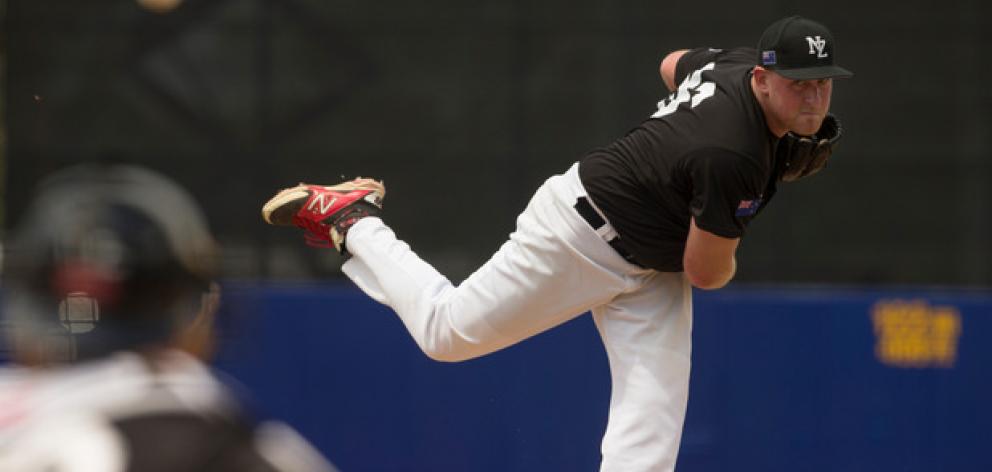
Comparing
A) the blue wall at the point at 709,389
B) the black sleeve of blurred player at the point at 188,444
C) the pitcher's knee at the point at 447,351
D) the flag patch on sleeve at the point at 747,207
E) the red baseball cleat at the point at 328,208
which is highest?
the black sleeve of blurred player at the point at 188,444

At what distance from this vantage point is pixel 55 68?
22.0ft

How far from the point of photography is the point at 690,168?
148 inches

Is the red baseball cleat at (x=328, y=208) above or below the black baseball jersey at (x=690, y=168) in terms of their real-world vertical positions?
below

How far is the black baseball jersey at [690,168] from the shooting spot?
3.71m

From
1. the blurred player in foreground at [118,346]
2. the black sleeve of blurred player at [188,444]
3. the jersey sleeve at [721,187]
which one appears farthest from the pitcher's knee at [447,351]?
the black sleeve of blurred player at [188,444]

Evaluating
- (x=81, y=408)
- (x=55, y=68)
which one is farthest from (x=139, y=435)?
(x=55, y=68)

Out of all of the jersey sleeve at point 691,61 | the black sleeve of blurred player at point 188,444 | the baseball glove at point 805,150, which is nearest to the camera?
the black sleeve of blurred player at point 188,444

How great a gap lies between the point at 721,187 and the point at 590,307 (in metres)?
0.60

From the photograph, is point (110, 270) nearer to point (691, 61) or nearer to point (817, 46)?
point (817, 46)

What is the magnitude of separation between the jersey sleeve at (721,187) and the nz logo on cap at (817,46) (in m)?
0.34

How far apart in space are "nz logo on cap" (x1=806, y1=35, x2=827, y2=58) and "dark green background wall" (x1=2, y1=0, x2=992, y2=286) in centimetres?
283

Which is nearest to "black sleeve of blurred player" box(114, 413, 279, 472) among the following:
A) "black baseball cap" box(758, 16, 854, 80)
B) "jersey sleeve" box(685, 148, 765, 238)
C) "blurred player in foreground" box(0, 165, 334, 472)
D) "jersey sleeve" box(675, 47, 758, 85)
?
"blurred player in foreground" box(0, 165, 334, 472)

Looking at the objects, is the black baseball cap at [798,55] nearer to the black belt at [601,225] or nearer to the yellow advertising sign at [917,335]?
the black belt at [601,225]

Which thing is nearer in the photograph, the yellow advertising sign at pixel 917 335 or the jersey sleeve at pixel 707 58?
the jersey sleeve at pixel 707 58
